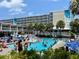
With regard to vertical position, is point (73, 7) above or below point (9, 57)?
above

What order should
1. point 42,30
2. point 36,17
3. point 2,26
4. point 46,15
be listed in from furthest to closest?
point 36,17, point 46,15, point 42,30, point 2,26

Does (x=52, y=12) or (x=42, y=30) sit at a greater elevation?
(x=52, y=12)

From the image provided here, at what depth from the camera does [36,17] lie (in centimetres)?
16375

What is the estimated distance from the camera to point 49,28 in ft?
374

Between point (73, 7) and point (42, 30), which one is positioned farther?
point (42, 30)

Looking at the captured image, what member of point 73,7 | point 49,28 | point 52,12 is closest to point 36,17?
point 52,12

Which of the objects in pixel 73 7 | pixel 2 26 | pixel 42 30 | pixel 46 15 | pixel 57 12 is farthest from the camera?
pixel 46 15

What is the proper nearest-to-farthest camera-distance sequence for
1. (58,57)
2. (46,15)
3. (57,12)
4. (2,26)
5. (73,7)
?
(58,57)
(73,7)
(2,26)
(57,12)
(46,15)

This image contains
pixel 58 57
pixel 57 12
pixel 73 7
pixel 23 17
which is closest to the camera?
pixel 58 57

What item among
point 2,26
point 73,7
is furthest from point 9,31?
point 73,7

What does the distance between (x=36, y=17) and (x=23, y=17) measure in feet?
49.3

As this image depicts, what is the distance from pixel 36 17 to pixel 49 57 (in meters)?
155

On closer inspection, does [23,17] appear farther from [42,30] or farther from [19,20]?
[42,30]

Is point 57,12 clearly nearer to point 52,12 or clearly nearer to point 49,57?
point 52,12
